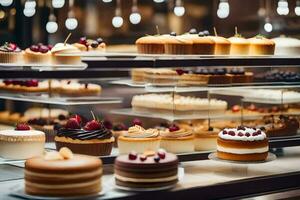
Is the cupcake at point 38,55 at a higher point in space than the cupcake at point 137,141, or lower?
higher

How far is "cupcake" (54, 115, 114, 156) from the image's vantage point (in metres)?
4.96

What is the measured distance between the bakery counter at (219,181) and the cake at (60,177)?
5.5 inches

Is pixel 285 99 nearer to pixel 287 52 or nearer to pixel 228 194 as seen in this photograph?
pixel 287 52

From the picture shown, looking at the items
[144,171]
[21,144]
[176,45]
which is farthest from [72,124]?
[176,45]

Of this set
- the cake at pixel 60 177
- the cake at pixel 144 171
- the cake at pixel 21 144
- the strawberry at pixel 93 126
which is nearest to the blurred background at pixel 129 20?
the strawberry at pixel 93 126

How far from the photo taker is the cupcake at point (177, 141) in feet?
18.0

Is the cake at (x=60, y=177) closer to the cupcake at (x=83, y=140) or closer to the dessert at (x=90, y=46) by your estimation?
the cupcake at (x=83, y=140)

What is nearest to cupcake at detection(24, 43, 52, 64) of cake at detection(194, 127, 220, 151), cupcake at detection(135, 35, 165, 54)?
cupcake at detection(135, 35, 165, 54)

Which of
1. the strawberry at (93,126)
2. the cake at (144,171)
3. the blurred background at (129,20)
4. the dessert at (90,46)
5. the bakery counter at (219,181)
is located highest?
the blurred background at (129,20)

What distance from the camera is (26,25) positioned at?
900cm

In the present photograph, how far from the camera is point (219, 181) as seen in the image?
4.96 metres

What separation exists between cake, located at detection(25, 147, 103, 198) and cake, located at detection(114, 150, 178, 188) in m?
0.21

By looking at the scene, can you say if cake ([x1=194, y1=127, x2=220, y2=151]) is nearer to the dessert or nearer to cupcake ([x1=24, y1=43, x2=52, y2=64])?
the dessert

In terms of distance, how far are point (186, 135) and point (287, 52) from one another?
4.72 ft
